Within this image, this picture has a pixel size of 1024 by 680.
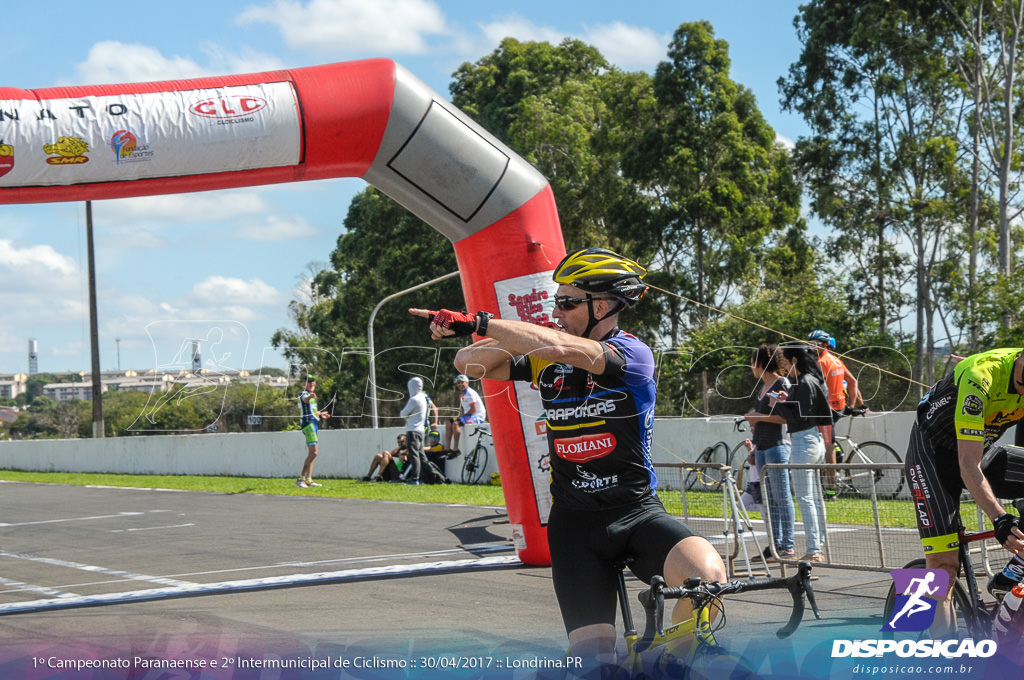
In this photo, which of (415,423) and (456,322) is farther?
(415,423)

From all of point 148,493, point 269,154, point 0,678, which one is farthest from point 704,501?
point 148,493

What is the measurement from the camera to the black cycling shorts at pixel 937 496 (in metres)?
4.79

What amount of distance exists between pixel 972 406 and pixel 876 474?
5.66m

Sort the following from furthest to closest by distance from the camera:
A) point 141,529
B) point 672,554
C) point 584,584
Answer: point 141,529 → point 584,584 → point 672,554

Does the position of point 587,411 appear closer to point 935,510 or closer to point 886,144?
point 935,510

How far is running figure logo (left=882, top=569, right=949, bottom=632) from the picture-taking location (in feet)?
14.8

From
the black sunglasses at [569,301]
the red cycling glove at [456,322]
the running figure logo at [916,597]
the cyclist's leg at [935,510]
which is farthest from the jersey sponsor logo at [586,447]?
the cyclist's leg at [935,510]

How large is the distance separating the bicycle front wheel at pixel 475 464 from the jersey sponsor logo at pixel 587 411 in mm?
16135

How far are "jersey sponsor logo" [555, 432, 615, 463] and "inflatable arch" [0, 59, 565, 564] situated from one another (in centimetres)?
479

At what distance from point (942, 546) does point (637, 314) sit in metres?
29.1

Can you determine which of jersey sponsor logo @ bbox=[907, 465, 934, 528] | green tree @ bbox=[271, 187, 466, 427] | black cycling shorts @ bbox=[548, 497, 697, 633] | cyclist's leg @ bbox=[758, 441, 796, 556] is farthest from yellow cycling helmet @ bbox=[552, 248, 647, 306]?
green tree @ bbox=[271, 187, 466, 427]

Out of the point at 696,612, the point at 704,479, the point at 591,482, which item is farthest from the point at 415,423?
the point at 696,612

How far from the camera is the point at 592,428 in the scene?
3.75 meters

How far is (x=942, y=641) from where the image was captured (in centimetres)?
401
